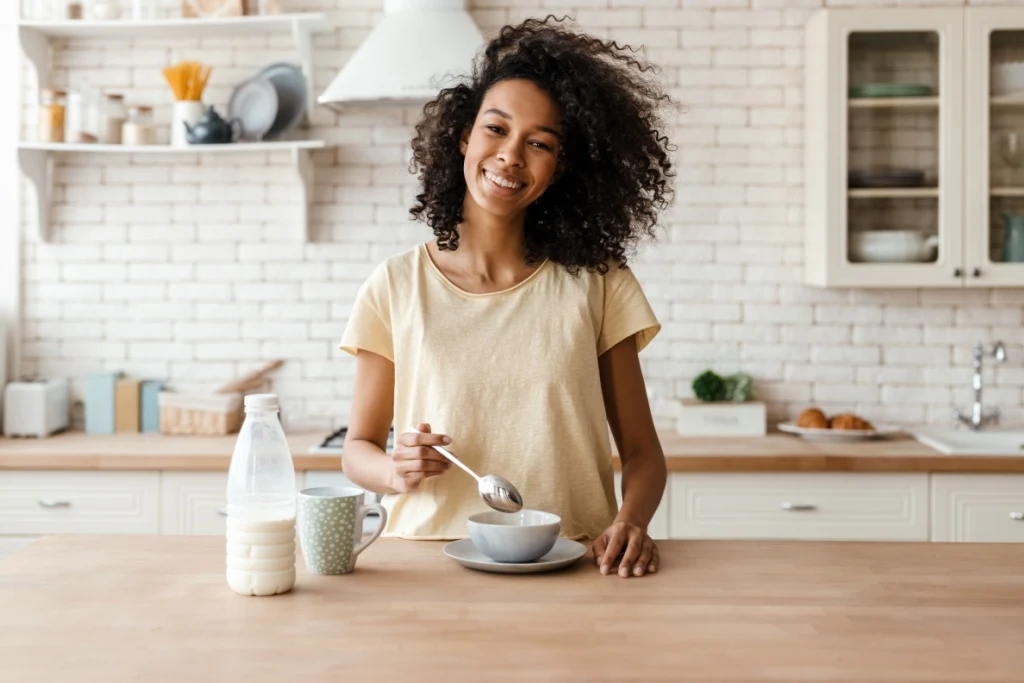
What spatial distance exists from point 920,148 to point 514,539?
267 cm

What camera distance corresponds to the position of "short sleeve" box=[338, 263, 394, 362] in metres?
2.13

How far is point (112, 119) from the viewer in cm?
398

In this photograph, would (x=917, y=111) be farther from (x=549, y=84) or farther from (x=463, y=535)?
(x=463, y=535)

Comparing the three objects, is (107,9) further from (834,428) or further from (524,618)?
(524,618)

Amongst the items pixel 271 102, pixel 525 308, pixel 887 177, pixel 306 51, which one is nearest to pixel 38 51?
pixel 271 102

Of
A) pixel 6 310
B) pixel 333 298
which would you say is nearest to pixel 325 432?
pixel 333 298

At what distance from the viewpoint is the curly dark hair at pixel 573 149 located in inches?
84.6

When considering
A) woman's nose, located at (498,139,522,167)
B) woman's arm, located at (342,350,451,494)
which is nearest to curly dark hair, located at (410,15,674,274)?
woman's nose, located at (498,139,522,167)

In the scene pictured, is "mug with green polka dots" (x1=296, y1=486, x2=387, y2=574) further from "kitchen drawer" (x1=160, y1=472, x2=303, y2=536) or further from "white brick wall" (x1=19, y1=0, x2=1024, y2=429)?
"white brick wall" (x1=19, y1=0, x2=1024, y2=429)

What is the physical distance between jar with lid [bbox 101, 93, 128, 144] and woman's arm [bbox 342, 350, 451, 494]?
88.8 inches

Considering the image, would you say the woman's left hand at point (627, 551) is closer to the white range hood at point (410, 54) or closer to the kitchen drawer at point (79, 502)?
the white range hood at point (410, 54)

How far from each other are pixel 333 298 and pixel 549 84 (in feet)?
7.16

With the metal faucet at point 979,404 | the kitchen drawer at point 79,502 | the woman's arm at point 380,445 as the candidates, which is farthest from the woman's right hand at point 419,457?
the metal faucet at point 979,404

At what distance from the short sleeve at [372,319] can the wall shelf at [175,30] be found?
201 centimetres
